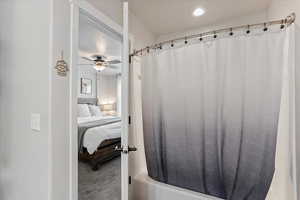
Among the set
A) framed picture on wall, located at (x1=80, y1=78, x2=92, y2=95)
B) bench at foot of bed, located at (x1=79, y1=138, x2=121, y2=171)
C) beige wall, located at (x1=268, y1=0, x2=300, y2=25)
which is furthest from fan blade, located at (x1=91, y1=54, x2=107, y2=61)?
beige wall, located at (x1=268, y1=0, x2=300, y2=25)

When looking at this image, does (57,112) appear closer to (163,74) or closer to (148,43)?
(163,74)

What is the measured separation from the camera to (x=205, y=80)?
1.57m

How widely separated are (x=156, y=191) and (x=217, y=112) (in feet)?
3.48

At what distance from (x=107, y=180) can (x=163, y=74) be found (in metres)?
1.72

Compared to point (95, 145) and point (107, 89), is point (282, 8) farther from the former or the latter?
point (107, 89)

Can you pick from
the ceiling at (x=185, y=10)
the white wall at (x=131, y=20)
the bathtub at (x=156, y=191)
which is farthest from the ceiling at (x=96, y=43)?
the bathtub at (x=156, y=191)

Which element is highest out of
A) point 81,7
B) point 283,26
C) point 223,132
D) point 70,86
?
point 81,7

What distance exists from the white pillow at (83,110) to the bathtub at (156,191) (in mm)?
3012

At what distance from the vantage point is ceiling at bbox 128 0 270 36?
1844 millimetres

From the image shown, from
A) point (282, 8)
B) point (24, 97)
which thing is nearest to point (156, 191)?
point (24, 97)

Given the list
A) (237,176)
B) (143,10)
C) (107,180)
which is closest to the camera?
(237,176)

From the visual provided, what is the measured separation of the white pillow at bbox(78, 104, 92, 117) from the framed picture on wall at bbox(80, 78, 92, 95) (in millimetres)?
428

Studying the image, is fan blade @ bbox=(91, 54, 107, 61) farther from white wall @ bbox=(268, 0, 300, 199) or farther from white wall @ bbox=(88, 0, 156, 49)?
white wall @ bbox=(268, 0, 300, 199)

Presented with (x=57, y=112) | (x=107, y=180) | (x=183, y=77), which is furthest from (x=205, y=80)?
(x=107, y=180)
